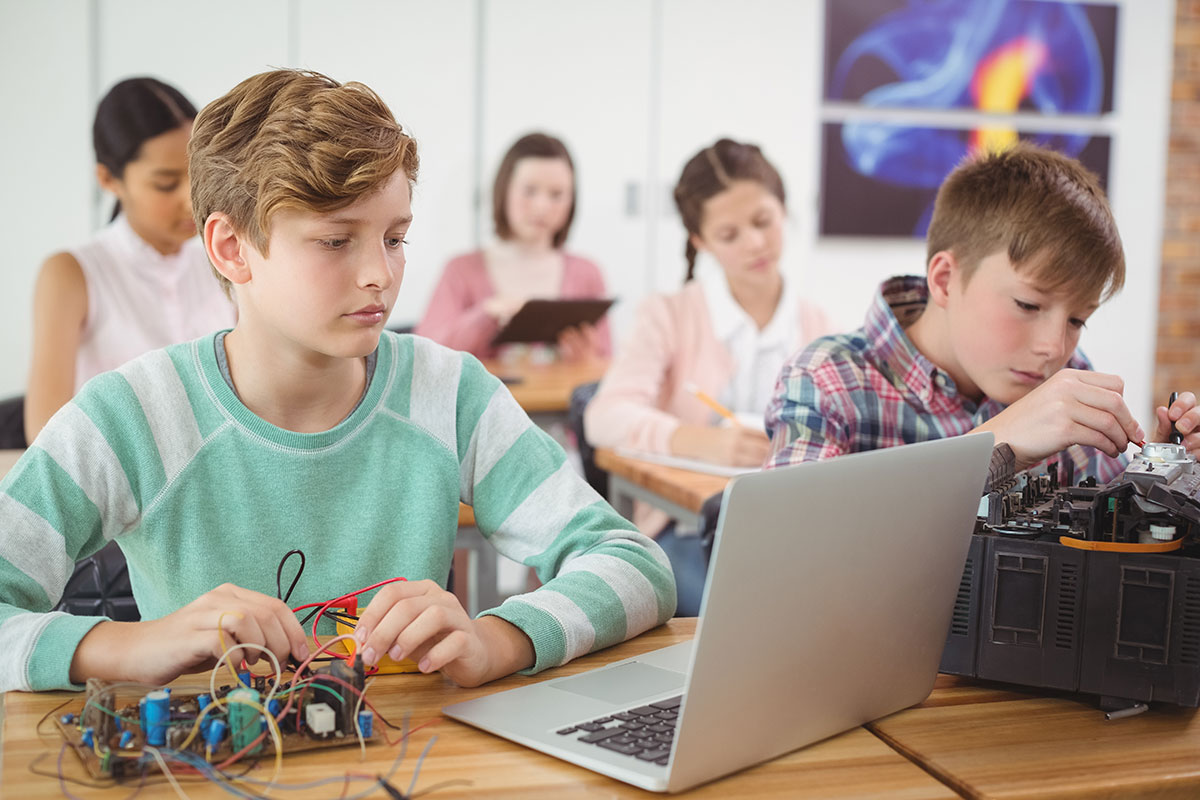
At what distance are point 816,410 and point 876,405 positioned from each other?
0.08 metres

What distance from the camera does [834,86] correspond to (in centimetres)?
514

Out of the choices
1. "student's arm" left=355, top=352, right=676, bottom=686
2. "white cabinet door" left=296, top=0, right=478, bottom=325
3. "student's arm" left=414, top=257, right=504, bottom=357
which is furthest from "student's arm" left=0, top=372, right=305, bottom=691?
"white cabinet door" left=296, top=0, right=478, bottom=325

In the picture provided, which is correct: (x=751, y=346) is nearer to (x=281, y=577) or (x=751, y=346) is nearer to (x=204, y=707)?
(x=281, y=577)

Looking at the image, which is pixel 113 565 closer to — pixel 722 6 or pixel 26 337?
pixel 26 337

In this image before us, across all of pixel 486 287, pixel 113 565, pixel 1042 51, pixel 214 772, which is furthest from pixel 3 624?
pixel 1042 51

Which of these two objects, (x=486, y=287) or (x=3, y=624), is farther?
(x=486, y=287)

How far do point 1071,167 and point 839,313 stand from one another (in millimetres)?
3759

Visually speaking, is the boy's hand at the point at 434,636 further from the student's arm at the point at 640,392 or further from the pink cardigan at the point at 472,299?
the pink cardigan at the point at 472,299

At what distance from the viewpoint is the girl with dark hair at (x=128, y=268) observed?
A: 2330mm

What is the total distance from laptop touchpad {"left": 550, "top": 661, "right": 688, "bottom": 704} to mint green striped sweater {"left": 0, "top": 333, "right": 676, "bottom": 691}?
0.04 metres

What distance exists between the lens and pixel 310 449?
118 centimetres

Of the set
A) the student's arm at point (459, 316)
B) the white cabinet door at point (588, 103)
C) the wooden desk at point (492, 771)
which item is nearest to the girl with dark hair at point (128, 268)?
the student's arm at point (459, 316)

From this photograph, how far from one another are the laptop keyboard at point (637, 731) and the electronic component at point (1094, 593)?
27cm

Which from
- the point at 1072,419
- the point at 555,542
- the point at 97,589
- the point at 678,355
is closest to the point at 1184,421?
the point at 1072,419
